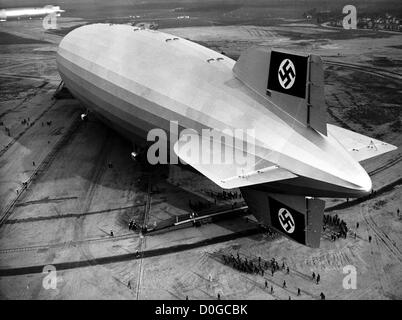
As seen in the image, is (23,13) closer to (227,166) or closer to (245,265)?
(227,166)

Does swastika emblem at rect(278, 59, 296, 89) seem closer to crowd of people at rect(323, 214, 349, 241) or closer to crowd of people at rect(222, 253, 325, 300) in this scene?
crowd of people at rect(222, 253, 325, 300)

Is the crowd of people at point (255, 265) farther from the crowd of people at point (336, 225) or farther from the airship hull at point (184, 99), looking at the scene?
the airship hull at point (184, 99)

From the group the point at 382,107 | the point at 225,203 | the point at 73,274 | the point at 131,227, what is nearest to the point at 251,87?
the point at 225,203
